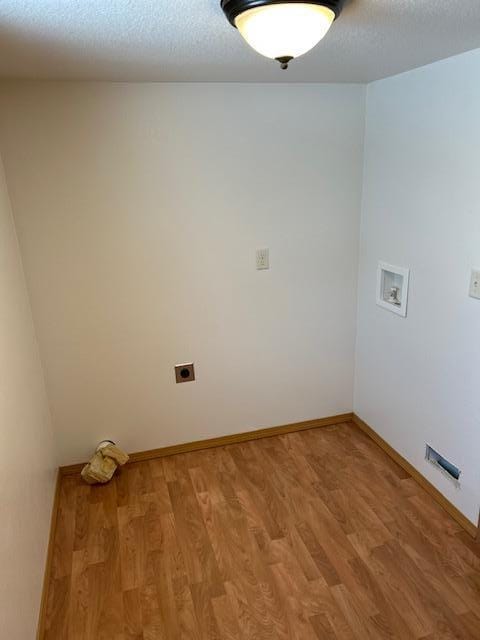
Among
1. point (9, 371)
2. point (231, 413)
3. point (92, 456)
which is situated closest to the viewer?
point (9, 371)

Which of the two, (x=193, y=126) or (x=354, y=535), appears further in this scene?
(x=193, y=126)

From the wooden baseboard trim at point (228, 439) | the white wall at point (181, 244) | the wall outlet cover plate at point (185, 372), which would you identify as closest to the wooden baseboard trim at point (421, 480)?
the wooden baseboard trim at point (228, 439)

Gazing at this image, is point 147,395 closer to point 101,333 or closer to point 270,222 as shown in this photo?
point 101,333

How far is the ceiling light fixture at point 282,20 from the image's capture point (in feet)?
3.62

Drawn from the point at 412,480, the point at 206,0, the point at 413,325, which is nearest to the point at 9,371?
the point at 206,0

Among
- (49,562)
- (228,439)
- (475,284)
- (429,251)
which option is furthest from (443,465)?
(49,562)

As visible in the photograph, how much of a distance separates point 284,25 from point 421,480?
7.20ft

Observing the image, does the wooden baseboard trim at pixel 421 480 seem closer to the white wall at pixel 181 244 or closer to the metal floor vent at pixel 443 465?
the metal floor vent at pixel 443 465

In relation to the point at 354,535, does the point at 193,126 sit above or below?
above

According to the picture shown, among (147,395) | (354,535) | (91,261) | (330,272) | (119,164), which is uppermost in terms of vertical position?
(119,164)

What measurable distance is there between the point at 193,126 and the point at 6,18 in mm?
1101

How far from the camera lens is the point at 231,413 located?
109 inches

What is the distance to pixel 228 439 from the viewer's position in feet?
9.18

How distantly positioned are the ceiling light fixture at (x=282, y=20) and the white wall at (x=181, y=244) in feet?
3.61
